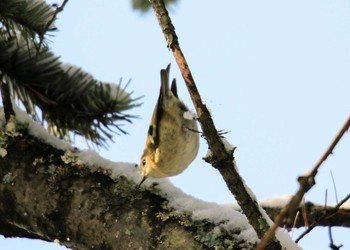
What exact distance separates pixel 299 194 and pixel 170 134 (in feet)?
8.16

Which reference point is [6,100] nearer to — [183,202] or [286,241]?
[183,202]

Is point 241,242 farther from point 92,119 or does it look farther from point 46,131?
point 46,131

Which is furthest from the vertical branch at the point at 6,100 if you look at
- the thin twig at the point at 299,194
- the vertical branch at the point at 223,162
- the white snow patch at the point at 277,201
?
the thin twig at the point at 299,194

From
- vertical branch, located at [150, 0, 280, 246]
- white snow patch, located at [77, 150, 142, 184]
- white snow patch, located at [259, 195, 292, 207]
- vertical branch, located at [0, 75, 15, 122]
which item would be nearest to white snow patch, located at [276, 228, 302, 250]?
vertical branch, located at [150, 0, 280, 246]

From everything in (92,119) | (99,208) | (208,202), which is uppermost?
(92,119)

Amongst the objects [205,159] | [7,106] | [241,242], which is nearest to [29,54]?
[7,106]

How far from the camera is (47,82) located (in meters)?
2.24

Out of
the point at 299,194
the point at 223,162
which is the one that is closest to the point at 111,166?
the point at 223,162

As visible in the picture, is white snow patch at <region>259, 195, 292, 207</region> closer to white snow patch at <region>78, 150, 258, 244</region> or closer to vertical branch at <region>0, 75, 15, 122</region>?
white snow patch at <region>78, 150, 258, 244</region>

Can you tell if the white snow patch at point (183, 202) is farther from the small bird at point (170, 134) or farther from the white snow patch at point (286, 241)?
the small bird at point (170, 134)

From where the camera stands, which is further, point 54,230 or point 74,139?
point 74,139

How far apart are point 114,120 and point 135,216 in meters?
0.46

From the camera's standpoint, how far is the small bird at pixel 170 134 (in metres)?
3.07

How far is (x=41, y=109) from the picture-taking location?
2.33 m
